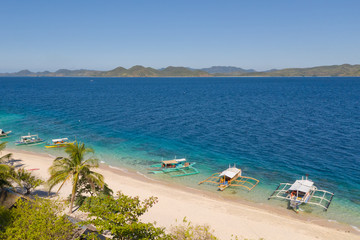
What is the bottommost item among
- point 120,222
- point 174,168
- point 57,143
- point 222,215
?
point 222,215

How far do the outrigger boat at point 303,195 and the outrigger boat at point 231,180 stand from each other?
3902 mm

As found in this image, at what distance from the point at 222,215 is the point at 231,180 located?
31.6ft

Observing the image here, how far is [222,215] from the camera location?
29.0 metres

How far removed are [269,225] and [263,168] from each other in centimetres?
1708

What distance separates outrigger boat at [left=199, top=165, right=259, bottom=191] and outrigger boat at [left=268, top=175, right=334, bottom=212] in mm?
3902

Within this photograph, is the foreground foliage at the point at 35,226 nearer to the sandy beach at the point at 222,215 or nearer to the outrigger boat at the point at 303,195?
the sandy beach at the point at 222,215

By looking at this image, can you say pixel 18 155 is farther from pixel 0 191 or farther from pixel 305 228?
pixel 305 228

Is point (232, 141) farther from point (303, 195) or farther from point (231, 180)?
point (303, 195)

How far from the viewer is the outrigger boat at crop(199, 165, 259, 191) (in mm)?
37019

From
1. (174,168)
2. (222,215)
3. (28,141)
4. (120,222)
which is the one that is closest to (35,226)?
(120,222)

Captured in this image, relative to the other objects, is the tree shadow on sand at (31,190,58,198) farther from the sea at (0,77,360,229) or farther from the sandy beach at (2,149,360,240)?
the sea at (0,77,360,229)

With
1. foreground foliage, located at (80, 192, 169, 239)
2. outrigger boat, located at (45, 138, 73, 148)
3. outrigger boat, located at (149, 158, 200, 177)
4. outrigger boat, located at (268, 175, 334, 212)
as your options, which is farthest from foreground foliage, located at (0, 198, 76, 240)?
outrigger boat, located at (45, 138, 73, 148)

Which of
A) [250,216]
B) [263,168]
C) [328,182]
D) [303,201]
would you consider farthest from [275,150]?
[250,216]

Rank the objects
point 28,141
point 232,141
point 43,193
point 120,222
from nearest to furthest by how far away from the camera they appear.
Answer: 1. point 120,222
2. point 43,193
3. point 28,141
4. point 232,141
